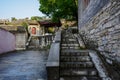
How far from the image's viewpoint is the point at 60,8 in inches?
996

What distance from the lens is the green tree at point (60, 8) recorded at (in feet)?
81.8

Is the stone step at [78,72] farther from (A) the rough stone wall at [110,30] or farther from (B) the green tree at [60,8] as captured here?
(B) the green tree at [60,8]

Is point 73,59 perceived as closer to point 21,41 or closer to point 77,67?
point 77,67

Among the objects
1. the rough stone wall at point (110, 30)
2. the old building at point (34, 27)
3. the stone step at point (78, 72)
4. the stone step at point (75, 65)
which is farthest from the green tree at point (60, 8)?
the stone step at point (78, 72)

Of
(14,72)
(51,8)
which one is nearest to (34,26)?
(51,8)

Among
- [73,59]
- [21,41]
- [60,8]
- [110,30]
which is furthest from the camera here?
[60,8]

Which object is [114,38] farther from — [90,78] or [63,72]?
[63,72]

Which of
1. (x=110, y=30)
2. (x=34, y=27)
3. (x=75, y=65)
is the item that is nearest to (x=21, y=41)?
(x=75, y=65)

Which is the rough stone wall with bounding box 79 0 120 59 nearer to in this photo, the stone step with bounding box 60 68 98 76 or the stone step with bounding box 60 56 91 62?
the stone step with bounding box 60 56 91 62

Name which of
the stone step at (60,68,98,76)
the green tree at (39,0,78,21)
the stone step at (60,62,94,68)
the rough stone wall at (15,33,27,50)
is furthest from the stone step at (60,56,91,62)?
the green tree at (39,0,78,21)

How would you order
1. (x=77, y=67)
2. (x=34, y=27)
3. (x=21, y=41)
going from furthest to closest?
(x=34, y=27), (x=21, y=41), (x=77, y=67)

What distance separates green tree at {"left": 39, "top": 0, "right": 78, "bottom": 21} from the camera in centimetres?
2492

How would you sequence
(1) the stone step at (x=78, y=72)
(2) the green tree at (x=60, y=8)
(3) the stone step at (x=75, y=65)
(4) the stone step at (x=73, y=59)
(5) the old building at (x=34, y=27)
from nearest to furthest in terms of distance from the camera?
(1) the stone step at (x=78, y=72), (3) the stone step at (x=75, y=65), (4) the stone step at (x=73, y=59), (2) the green tree at (x=60, y=8), (5) the old building at (x=34, y=27)

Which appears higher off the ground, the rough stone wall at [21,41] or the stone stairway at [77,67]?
the rough stone wall at [21,41]
